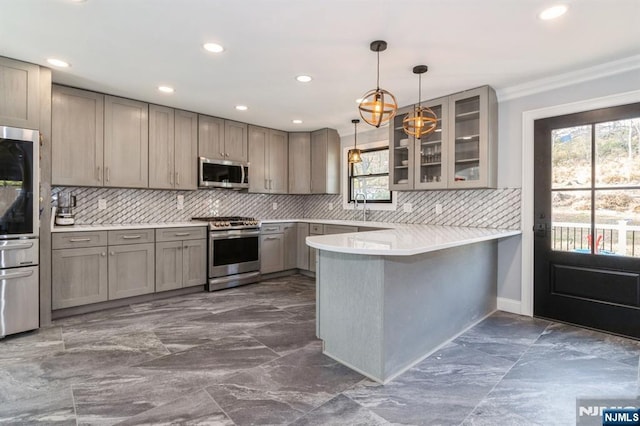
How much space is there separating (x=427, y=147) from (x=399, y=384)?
2762 millimetres

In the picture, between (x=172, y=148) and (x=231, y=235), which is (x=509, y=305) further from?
(x=172, y=148)

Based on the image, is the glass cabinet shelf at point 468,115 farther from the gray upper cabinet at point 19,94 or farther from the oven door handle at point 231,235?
the gray upper cabinet at point 19,94

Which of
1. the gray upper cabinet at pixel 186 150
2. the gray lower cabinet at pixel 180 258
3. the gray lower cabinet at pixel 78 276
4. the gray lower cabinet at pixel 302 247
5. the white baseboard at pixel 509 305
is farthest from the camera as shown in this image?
the gray lower cabinet at pixel 302 247

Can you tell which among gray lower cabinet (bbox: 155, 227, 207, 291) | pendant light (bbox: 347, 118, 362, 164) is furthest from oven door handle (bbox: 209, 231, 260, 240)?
pendant light (bbox: 347, 118, 362, 164)

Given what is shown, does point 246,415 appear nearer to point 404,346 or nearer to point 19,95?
point 404,346

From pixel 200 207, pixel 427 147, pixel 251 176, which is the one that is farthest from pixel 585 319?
pixel 200 207

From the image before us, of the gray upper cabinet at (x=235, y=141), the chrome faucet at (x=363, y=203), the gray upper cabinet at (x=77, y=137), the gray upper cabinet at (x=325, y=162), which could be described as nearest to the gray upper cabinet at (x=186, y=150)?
the gray upper cabinet at (x=235, y=141)

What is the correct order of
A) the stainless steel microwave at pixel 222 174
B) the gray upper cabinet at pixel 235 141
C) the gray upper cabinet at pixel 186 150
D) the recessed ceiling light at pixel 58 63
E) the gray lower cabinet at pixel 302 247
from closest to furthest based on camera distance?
1. the recessed ceiling light at pixel 58 63
2. the gray upper cabinet at pixel 186 150
3. the stainless steel microwave at pixel 222 174
4. the gray upper cabinet at pixel 235 141
5. the gray lower cabinet at pixel 302 247

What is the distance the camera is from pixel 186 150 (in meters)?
4.47

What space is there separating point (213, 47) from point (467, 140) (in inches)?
108

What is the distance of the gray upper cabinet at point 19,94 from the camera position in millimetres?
2873

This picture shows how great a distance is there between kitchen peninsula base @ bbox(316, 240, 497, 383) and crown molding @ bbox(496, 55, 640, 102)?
75.8 inches

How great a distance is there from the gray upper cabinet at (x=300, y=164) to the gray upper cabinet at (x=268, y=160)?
10cm

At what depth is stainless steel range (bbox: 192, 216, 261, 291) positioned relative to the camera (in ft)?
14.6
